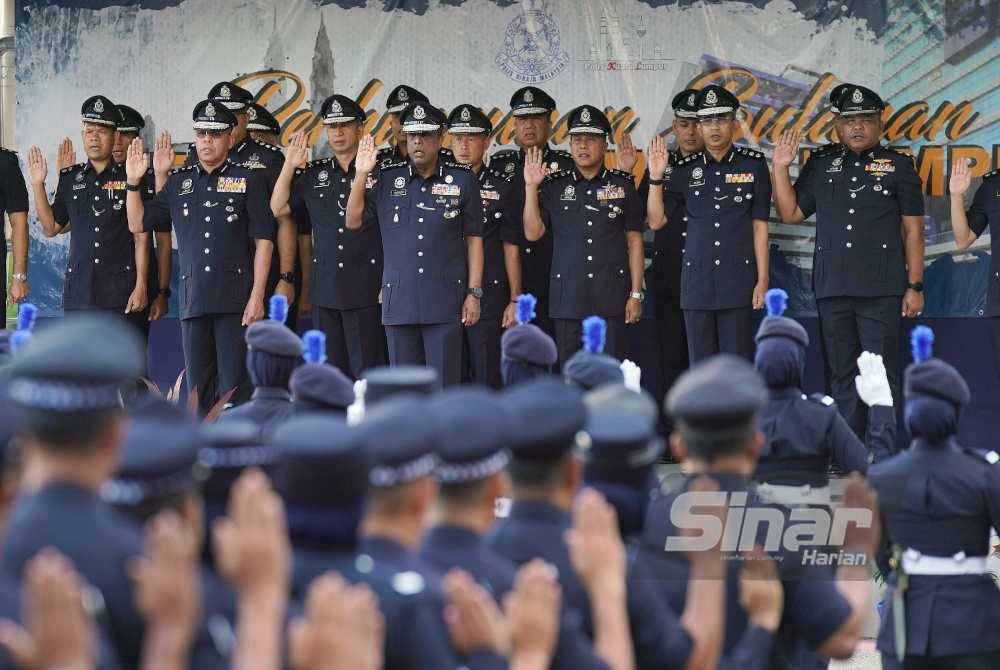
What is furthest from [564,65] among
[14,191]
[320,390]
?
[320,390]

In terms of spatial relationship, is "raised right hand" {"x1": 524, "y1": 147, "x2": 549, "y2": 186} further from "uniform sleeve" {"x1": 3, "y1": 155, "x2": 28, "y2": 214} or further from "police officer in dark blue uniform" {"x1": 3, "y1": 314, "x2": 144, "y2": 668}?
"police officer in dark blue uniform" {"x1": 3, "y1": 314, "x2": 144, "y2": 668}

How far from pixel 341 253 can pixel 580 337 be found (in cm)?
137

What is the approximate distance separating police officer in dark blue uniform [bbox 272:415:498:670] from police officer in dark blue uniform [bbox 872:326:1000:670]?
7.37 feet

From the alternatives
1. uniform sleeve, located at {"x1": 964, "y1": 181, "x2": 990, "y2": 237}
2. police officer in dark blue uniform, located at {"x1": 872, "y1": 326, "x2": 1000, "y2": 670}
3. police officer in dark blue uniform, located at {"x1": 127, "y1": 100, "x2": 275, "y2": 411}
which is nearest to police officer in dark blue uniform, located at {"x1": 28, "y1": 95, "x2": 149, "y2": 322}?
police officer in dark blue uniform, located at {"x1": 127, "y1": 100, "x2": 275, "y2": 411}

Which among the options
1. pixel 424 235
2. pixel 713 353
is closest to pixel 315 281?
pixel 424 235

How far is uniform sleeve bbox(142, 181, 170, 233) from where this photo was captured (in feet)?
27.6

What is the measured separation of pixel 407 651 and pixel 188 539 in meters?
0.39

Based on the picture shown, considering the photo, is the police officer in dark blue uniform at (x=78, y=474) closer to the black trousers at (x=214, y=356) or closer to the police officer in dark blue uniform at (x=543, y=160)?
the black trousers at (x=214, y=356)

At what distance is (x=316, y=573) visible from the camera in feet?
7.80

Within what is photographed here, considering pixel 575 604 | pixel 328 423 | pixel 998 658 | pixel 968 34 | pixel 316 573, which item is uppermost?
pixel 968 34

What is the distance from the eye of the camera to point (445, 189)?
805 cm

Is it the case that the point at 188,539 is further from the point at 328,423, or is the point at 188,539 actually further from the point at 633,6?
the point at 633,6

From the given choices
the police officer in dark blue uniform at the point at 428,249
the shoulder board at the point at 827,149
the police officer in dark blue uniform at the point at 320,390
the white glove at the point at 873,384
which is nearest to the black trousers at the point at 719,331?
the shoulder board at the point at 827,149

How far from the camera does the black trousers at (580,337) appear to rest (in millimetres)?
8297
